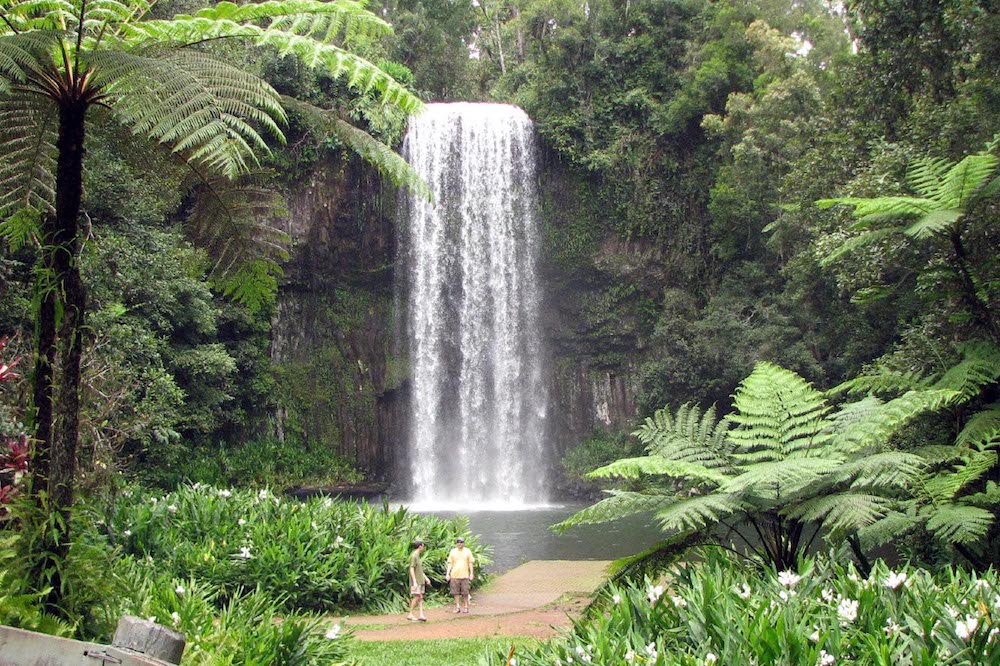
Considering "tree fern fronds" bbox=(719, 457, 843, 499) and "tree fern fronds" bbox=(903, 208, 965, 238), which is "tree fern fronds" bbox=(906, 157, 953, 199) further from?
"tree fern fronds" bbox=(719, 457, 843, 499)

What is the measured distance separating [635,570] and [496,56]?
115 feet

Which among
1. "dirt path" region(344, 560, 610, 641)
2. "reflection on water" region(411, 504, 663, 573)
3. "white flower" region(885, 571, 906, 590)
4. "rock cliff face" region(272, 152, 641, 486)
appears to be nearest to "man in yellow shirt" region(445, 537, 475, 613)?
"dirt path" region(344, 560, 610, 641)

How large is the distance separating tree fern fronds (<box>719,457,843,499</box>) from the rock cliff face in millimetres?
20731

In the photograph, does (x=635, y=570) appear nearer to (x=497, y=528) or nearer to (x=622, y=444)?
(x=497, y=528)

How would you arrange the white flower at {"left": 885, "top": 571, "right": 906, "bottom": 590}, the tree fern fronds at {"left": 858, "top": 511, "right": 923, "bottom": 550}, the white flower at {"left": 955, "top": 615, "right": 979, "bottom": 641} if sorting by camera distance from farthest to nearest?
the tree fern fronds at {"left": 858, "top": 511, "right": 923, "bottom": 550} < the white flower at {"left": 885, "top": 571, "right": 906, "bottom": 590} < the white flower at {"left": 955, "top": 615, "right": 979, "bottom": 641}

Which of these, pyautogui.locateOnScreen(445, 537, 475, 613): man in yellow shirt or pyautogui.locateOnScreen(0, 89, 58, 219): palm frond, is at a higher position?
pyautogui.locateOnScreen(0, 89, 58, 219): palm frond

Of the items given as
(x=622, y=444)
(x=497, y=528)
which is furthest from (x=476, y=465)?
(x=497, y=528)

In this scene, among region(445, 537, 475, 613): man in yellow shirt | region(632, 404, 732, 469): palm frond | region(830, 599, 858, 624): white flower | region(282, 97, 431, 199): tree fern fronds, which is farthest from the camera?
region(445, 537, 475, 613): man in yellow shirt

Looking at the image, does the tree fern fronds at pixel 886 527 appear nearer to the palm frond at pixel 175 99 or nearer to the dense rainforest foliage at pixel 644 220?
the palm frond at pixel 175 99

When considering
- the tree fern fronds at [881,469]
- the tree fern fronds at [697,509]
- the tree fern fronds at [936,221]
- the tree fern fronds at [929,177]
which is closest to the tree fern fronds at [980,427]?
the tree fern fronds at [936,221]

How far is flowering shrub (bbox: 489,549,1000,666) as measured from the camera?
3.11 meters

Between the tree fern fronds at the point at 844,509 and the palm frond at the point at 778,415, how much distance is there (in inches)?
14.8

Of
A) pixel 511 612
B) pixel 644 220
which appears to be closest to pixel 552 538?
pixel 511 612

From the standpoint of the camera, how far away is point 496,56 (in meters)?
37.2
